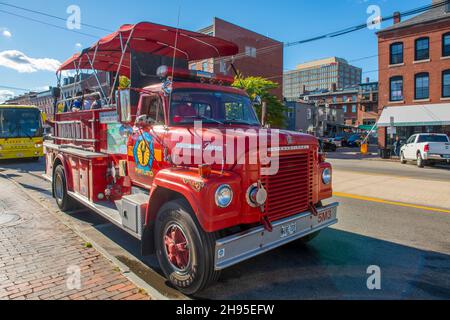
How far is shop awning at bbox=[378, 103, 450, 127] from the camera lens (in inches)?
1049

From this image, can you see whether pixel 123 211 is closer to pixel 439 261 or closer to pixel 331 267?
pixel 331 267

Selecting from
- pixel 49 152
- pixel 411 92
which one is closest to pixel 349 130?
pixel 411 92

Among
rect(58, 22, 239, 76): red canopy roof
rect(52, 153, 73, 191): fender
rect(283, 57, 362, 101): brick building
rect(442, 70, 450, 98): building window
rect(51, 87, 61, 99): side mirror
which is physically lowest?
rect(52, 153, 73, 191): fender

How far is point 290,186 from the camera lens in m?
4.15

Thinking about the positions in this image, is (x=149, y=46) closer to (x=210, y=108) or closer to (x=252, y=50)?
(x=210, y=108)

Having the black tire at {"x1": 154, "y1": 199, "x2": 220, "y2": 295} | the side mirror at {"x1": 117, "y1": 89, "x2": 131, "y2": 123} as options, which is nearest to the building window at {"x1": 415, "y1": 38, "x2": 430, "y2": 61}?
the side mirror at {"x1": 117, "y1": 89, "x2": 131, "y2": 123}

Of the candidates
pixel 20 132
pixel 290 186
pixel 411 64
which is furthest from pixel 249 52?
pixel 290 186

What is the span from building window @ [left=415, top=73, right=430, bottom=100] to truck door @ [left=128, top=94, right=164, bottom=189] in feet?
97.6

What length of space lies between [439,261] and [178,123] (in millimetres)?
4132

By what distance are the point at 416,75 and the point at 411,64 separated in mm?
1053

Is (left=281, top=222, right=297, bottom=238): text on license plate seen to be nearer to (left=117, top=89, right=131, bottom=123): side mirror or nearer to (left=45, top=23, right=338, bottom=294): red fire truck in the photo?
(left=45, top=23, right=338, bottom=294): red fire truck

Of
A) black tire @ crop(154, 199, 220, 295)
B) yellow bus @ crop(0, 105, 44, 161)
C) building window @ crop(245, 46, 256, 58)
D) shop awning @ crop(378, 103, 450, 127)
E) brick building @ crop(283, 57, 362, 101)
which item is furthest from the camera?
brick building @ crop(283, 57, 362, 101)

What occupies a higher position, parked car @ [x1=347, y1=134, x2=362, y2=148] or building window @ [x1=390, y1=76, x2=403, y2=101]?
building window @ [x1=390, y1=76, x2=403, y2=101]
